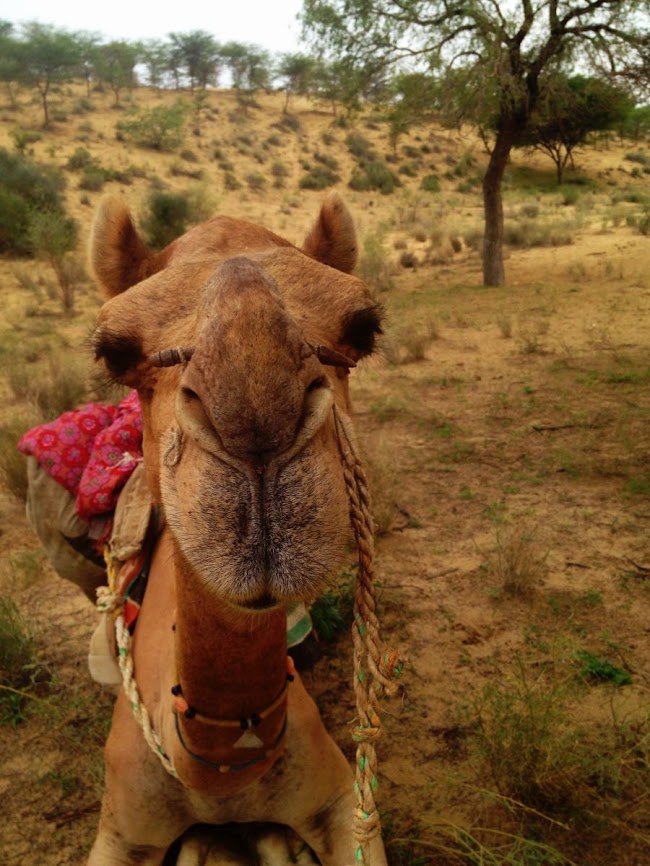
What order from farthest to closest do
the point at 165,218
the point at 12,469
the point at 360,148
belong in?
the point at 360,148 → the point at 165,218 → the point at 12,469

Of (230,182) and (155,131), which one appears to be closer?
(230,182)

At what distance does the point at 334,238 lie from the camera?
96.7 inches

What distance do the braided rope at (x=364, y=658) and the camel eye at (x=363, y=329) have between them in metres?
0.47

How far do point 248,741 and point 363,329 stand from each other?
1.15 m

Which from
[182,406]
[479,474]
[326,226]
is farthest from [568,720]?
[479,474]

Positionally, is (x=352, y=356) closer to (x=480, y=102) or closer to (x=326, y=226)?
(x=326, y=226)

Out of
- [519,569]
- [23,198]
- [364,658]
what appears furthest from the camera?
[23,198]

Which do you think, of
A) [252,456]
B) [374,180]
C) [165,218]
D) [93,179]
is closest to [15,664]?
[252,456]

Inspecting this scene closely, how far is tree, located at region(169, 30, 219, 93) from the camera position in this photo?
5134 centimetres

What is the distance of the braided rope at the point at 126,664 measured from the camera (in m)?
1.97

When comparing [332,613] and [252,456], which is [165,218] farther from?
[252,456]

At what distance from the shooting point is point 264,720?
1.77 meters

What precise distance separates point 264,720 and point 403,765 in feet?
5.19

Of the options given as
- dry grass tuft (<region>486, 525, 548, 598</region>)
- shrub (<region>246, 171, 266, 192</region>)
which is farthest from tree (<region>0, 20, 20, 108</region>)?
dry grass tuft (<region>486, 525, 548, 598</region>)
